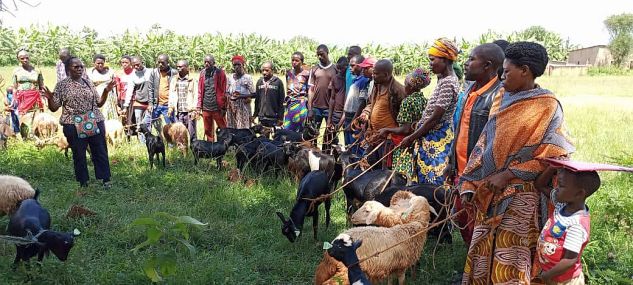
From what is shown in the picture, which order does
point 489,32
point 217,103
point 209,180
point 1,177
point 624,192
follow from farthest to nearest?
point 489,32, point 217,103, point 209,180, point 624,192, point 1,177

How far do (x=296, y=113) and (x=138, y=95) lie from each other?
329 centimetres

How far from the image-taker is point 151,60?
3112 centimetres

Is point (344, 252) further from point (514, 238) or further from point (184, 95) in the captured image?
point (184, 95)

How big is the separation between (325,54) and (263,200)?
333cm

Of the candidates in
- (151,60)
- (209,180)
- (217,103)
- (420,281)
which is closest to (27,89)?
(217,103)

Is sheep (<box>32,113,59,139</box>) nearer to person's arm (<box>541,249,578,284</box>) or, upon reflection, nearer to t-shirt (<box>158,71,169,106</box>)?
t-shirt (<box>158,71,169,106</box>)

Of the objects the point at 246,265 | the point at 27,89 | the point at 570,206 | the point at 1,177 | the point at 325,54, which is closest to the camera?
the point at 570,206

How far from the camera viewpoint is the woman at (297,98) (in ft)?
32.7

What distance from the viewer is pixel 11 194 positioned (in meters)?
5.29

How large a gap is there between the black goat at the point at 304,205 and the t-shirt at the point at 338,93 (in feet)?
11.3

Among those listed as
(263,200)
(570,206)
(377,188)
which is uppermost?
(570,206)

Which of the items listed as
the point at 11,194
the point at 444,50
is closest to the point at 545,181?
the point at 444,50

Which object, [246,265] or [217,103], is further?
[217,103]

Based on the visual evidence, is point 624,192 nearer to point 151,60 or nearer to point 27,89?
point 27,89
